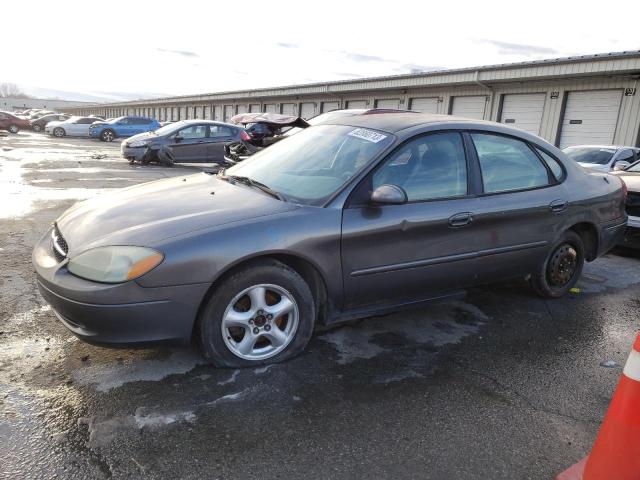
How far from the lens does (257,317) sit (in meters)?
2.92

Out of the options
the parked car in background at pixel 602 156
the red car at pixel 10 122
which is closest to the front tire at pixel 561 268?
the parked car in background at pixel 602 156

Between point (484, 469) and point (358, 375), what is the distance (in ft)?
3.06

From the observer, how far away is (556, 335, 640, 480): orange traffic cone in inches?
76.4

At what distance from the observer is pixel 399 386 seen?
2877 mm

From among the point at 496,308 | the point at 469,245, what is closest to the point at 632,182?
the point at 496,308

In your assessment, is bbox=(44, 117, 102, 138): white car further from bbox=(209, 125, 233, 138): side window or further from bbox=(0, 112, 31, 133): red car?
bbox=(209, 125, 233, 138): side window

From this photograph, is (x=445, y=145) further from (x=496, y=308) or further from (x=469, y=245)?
(x=496, y=308)

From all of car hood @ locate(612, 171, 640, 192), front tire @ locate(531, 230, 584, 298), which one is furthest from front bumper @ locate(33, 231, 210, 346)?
car hood @ locate(612, 171, 640, 192)

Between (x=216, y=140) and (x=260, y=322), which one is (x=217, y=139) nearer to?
(x=216, y=140)

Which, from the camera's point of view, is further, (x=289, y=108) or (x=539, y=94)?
(x=289, y=108)

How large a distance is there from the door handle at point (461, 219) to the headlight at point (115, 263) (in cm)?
199

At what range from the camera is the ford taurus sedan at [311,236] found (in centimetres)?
265

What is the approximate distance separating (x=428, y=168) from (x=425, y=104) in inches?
831

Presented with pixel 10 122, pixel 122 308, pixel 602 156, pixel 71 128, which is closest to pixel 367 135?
pixel 122 308
